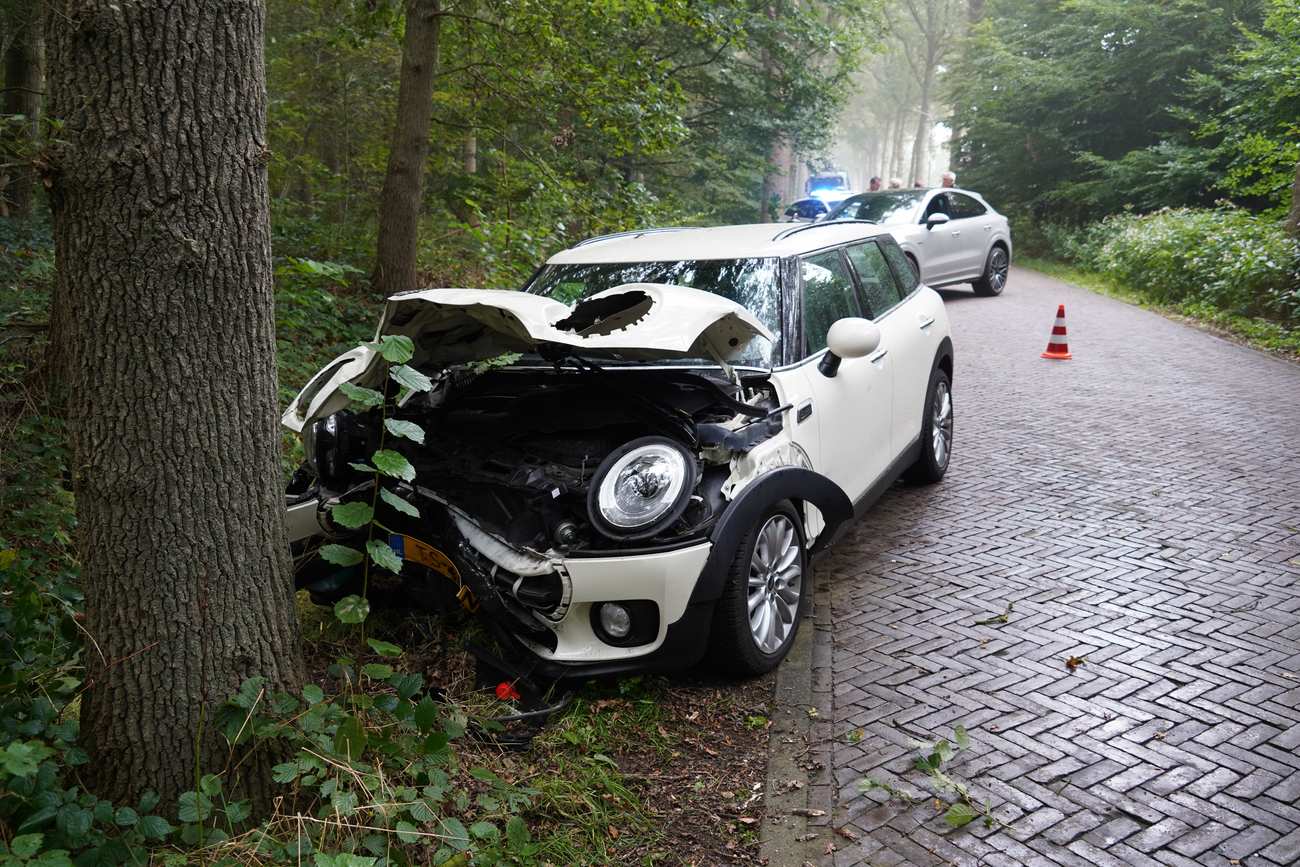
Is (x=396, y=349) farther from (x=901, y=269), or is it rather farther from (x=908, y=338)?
(x=901, y=269)

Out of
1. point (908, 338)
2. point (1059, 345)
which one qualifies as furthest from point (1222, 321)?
point (908, 338)

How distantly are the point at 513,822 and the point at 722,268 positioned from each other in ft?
10.3

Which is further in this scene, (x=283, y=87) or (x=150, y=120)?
(x=283, y=87)

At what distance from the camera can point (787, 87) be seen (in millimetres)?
20141

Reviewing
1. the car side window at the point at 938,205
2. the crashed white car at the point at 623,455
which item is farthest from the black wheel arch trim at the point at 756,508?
the car side window at the point at 938,205

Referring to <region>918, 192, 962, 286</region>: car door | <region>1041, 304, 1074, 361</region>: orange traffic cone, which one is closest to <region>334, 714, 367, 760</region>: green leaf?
<region>1041, 304, 1074, 361</region>: orange traffic cone

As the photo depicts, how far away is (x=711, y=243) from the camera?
5.47 m

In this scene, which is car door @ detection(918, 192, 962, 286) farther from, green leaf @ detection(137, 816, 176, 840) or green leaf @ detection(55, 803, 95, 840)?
green leaf @ detection(55, 803, 95, 840)

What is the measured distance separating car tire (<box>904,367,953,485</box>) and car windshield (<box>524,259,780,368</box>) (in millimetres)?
1848

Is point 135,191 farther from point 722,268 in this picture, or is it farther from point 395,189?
point 395,189

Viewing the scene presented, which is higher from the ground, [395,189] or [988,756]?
[395,189]

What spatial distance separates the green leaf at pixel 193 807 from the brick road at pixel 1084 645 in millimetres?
1918

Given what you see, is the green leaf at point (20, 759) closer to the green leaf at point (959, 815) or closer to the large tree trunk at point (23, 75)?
the green leaf at point (959, 815)

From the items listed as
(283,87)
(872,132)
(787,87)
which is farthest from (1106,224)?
(872,132)
